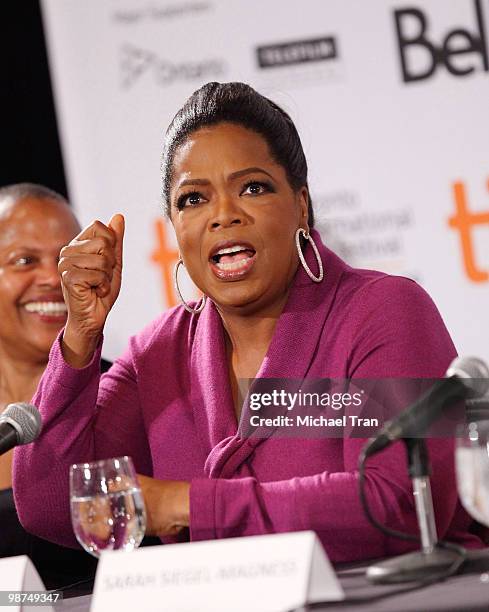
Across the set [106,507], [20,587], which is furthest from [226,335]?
[20,587]

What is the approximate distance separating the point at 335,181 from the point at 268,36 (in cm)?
58

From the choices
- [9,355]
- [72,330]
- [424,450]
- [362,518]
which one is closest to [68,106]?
[9,355]

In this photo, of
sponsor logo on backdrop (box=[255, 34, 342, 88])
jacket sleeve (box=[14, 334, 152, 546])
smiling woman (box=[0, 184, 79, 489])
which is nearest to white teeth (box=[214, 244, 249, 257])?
jacket sleeve (box=[14, 334, 152, 546])

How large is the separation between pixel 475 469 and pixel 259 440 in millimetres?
875

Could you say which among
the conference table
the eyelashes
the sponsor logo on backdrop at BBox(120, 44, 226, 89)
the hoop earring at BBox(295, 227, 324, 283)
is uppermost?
the sponsor logo on backdrop at BBox(120, 44, 226, 89)

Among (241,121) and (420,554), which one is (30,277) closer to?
(241,121)

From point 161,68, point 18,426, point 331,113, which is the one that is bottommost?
point 18,426

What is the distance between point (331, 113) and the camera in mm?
4125

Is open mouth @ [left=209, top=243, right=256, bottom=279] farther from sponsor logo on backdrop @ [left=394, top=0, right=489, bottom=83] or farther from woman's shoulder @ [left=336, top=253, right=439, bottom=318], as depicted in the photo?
sponsor logo on backdrop @ [left=394, top=0, right=489, bottom=83]

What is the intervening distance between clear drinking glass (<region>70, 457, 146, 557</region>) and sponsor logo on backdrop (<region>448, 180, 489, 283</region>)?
7.15 ft

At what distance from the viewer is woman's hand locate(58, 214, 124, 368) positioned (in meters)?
2.65

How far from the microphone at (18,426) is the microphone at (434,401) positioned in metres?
0.73

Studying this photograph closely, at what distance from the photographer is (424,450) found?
1775mm

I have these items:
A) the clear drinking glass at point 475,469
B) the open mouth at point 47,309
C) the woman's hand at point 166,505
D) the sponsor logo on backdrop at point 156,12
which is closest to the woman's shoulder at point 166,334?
the woman's hand at point 166,505
